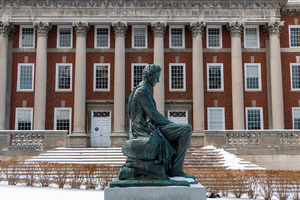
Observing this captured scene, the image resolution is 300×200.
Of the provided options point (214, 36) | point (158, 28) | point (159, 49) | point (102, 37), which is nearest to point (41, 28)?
point (102, 37)

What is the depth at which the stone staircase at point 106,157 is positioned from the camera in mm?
25106

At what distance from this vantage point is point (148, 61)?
126 ft

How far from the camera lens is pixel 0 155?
92.8ft

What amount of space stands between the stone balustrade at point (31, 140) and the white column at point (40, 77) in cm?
611

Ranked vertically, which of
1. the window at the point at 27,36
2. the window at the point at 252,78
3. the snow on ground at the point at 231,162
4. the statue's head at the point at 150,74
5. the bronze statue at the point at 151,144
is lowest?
the snow on ground at the point at 231,162

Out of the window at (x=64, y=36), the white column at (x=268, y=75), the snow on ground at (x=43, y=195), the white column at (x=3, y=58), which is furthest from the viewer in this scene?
the window at (x=64, y=36)

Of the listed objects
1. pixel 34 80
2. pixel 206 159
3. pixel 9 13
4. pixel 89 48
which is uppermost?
pixel 9 13

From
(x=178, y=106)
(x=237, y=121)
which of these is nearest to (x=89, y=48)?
(x=178, y=106)

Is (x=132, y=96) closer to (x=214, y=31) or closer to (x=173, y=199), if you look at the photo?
(x=173, y=199)

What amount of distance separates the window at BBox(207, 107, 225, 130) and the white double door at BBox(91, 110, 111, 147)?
9991mm

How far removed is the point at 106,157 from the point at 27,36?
18.3 m

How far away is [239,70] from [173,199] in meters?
30.2

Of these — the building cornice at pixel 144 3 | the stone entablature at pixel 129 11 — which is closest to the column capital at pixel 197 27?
the stone entablature at pixel 129 11

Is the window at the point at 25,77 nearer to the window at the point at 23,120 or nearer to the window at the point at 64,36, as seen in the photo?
the window at the point at 23,120
